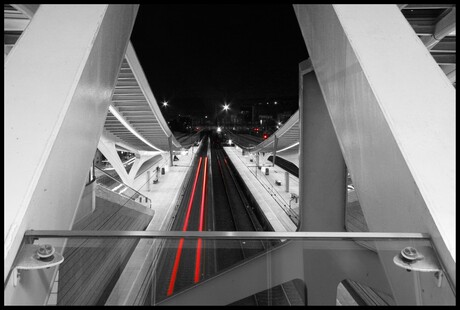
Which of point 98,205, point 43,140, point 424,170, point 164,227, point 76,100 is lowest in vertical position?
point 164,227

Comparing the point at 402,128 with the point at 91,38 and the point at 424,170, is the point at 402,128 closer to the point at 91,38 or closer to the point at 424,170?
the point at 424,170

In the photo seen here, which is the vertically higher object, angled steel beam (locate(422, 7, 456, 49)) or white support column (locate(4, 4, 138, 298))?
angled steel beam (locate(422, 7, 456, 49))

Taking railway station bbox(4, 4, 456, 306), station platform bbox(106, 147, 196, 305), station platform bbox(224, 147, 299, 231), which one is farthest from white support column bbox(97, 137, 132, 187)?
railway station bbox(4, 4, 456, 306)

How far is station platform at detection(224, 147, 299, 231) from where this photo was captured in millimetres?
12448

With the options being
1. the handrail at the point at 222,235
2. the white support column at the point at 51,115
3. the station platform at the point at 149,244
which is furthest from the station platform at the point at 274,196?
the handrail at the point at 222,235

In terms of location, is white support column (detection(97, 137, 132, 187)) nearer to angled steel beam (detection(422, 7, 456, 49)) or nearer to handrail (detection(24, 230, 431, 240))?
angled steel beam (detection(422, 7, 456, 49))

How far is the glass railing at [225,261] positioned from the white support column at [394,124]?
66mm

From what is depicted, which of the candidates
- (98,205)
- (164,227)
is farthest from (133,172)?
(98,205)

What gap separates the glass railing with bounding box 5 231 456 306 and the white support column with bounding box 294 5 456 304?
0.22ft

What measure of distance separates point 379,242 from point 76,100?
221cm

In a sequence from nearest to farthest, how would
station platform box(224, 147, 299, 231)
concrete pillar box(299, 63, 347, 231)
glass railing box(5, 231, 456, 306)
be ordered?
glass railing box(5, 231, 456, 306) < concrete pillar box(299, 63, 347, 231) < station platform box(224, 147, 299, 231)

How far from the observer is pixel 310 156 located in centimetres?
587

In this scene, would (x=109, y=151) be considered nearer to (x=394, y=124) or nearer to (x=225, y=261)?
(x=225, y=261)

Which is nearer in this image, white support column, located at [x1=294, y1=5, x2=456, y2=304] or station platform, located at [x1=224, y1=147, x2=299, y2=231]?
white support column, located at [x1=294, y1=5, x2=456, y2=304]
